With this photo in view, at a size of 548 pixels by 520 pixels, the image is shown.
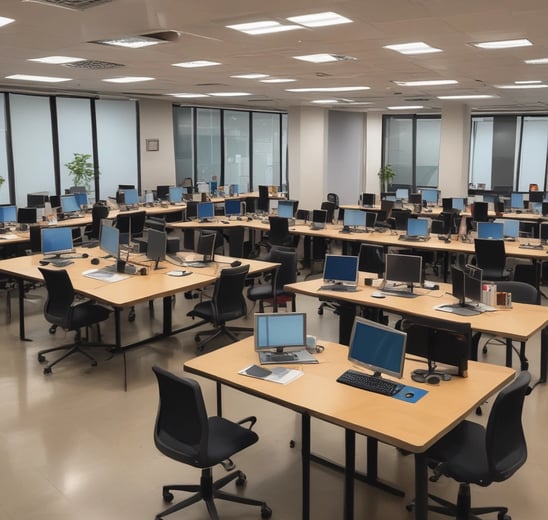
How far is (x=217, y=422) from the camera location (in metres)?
3.85

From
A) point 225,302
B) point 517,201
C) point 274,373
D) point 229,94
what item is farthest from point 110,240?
point 517,201

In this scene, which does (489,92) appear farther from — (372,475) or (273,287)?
(372,475)

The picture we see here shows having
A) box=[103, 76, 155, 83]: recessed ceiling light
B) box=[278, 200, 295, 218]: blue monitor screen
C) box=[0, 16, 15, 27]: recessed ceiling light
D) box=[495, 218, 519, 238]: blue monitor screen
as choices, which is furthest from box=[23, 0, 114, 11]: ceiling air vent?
box=[495, 218, 519, 238]: blue monitor screen

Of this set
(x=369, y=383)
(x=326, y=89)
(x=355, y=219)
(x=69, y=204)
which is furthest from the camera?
(x=326, y=89)

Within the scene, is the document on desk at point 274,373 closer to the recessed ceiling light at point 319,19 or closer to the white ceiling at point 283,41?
the white ceiling at point 283,41

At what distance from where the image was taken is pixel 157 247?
7391 mm

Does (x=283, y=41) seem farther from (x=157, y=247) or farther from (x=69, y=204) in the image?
(x=69, y=204)

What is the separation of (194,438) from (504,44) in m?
5.32

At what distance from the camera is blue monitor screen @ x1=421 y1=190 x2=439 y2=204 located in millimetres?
15250

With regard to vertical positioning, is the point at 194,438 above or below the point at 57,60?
below

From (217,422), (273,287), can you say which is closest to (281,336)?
(217,422)

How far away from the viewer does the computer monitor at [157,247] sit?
7371 millimetres

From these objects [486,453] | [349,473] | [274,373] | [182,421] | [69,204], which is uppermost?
[69,204]

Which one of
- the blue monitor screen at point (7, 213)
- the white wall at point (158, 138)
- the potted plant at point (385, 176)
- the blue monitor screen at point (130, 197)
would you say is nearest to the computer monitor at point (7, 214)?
the blue monitor screen at point (7, 213)
